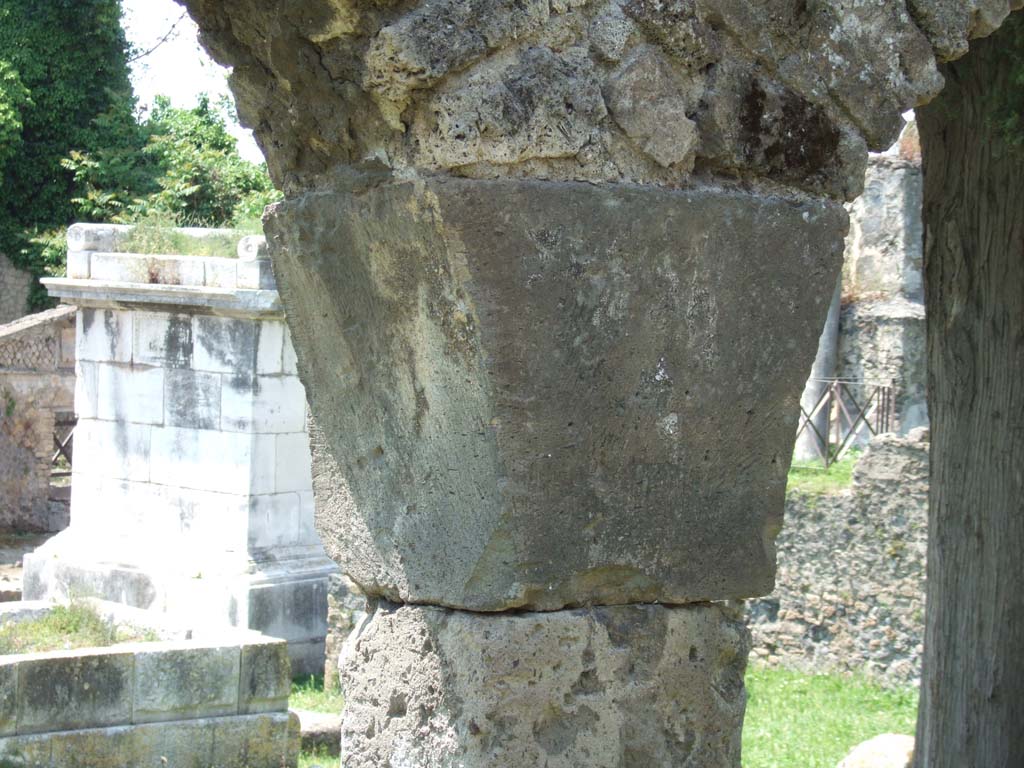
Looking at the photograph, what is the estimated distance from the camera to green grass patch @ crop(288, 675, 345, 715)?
28.3 ft

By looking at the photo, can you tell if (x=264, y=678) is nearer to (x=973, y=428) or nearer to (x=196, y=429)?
(x=196, y=429)

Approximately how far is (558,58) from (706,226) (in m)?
0.43

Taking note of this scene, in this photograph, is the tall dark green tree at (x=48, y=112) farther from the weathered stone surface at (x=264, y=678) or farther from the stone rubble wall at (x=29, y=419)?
the weathered stone surface at (x=264, y=678)

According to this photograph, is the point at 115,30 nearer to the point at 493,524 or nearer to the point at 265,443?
the point at 265,443

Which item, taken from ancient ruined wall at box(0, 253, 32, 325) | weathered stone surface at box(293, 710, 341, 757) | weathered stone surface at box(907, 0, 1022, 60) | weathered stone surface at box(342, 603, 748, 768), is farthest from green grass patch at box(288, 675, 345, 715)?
ancient ruined wall at box(0, 253, 32, 325)

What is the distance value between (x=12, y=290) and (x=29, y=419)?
600cm

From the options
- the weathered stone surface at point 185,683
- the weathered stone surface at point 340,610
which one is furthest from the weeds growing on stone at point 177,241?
the weathered stone surface at point 185,683

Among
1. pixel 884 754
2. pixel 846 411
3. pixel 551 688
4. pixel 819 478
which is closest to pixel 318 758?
pixel 884 754

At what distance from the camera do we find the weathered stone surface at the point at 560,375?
2547 mm

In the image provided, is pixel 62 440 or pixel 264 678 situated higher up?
pixel 62 440

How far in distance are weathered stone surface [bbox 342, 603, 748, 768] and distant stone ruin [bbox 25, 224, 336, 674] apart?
21.9ft

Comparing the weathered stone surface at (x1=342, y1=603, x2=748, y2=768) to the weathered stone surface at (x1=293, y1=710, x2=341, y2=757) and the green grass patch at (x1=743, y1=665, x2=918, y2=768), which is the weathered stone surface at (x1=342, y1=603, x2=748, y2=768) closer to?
the weathered stone surface at (x1=293, y1=710, x2=341, y2=757)

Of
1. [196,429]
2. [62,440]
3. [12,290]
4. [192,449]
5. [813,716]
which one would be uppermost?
[12,290]

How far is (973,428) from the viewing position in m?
5.04
